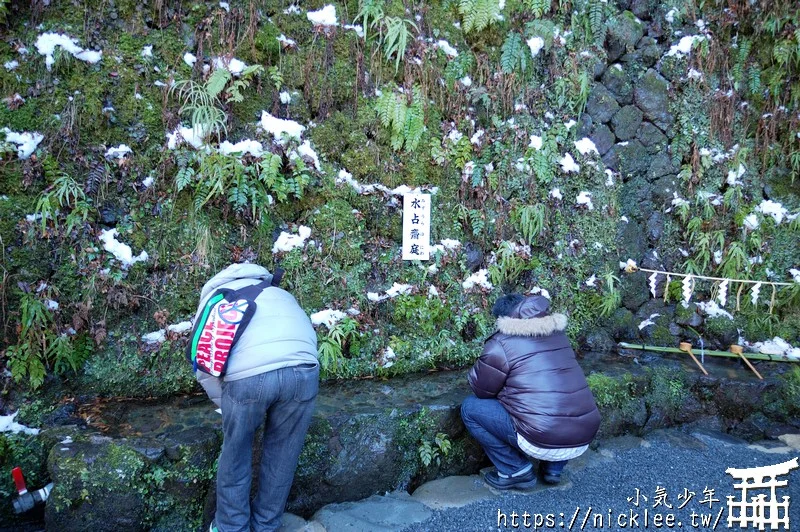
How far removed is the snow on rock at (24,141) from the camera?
4910 mm

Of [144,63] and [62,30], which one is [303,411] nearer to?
[144,63]

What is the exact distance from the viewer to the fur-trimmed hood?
4258 millimetres

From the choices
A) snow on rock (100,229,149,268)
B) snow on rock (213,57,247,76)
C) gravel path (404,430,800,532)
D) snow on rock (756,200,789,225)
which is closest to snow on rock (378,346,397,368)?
gravel path (404,430,800,532)

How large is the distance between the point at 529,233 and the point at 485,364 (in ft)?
9.09

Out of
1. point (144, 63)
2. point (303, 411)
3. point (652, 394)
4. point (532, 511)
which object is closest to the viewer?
point (303, 411)

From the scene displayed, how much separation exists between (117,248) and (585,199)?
5741mm

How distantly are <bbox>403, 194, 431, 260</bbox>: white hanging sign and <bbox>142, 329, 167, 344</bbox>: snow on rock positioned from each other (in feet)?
9.03

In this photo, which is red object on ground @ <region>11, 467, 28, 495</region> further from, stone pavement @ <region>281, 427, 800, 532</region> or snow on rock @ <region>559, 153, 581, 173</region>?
snow on rock @ <region>559, 153, 581, 173</region>

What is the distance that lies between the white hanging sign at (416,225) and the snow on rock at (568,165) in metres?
2.14

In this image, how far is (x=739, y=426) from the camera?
6082 mm

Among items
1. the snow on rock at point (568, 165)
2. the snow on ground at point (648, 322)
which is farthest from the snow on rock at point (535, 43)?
the snow on ground at point (648, 322)

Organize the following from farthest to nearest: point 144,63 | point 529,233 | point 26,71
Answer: point 529,233 → point 144,63 → point 26,71

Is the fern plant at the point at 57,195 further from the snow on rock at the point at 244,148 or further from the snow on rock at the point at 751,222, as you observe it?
the snow on rock at the point at 751,222

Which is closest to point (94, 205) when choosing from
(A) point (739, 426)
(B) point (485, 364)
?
(B) point (485, 364)
